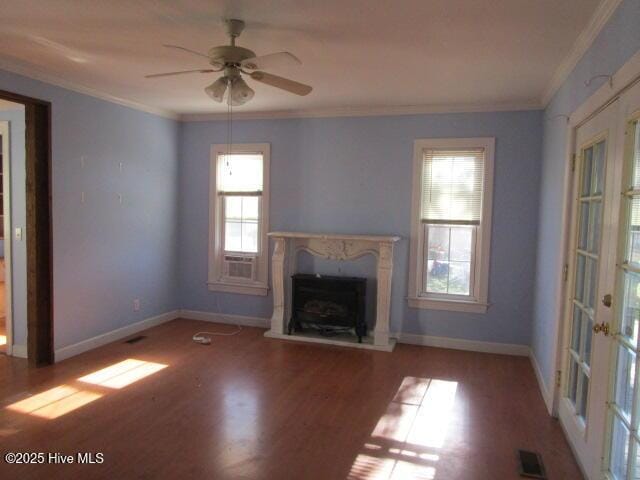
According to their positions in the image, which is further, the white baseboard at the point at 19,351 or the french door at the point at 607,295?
the white baseboard at the point at 19,351

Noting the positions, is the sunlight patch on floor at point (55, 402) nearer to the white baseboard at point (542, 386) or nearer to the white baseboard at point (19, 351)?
the white baseboard at point (19, 351)

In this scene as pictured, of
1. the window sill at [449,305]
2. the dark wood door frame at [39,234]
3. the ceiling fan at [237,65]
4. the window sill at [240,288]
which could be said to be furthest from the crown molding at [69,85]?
the window sill at [449,305]

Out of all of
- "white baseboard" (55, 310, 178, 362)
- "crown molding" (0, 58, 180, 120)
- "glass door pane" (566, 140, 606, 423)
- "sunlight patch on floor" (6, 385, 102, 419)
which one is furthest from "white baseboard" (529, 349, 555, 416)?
"crown molding" (0, 58, 180, 120)

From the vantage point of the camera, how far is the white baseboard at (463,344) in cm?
457

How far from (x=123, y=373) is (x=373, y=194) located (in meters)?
2.93

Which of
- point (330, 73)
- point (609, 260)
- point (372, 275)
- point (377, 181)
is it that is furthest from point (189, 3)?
point (372, 275)

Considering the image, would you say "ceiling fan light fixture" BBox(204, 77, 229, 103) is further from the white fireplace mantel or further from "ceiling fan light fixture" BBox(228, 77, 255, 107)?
the white fireplace mantel

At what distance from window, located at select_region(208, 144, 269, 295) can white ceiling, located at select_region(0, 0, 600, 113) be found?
4.05 feet

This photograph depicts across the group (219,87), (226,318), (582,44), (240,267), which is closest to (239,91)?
(219,87)

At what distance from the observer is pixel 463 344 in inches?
186

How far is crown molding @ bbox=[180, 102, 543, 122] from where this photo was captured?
176 inches

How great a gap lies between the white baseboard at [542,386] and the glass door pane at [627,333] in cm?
116

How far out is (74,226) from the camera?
13.7ft

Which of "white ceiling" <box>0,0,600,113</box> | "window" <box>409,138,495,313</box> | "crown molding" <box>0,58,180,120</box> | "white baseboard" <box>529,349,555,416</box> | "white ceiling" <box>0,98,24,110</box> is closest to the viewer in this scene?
"white ceiling" <box>0,0,600,113</box>
